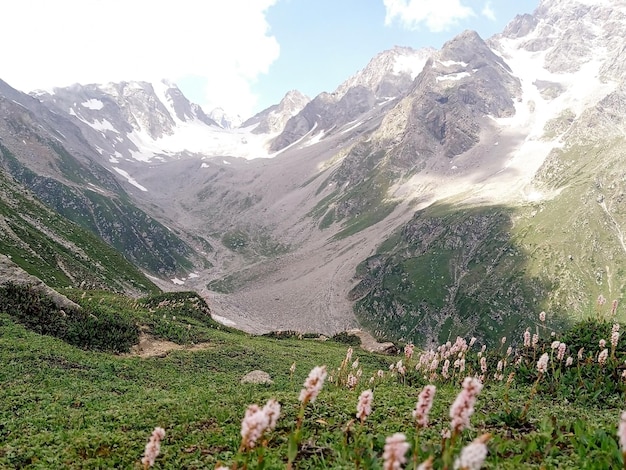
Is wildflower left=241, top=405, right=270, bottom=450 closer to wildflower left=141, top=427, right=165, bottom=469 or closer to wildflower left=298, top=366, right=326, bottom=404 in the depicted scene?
wildflower left=298, top=366, right=326, bottom=404

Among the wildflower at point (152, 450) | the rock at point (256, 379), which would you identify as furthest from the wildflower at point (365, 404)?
the rock at point (256, 379)

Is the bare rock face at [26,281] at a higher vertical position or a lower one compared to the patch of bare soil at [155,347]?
higher

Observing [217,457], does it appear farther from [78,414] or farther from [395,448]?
[78,414]

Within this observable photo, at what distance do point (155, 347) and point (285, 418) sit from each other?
88.7 ft

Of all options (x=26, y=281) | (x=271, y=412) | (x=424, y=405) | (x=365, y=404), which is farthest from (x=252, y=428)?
(x=26, y=281)

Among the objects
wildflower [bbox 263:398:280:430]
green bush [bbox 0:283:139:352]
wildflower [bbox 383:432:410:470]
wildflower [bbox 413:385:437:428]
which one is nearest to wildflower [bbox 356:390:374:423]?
wildflower [bbox 413:385:437:428]

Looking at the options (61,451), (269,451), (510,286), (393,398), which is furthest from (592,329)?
(510,286)

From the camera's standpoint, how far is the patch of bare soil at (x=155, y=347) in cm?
3403

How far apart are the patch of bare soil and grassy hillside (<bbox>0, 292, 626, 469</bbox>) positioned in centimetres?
622

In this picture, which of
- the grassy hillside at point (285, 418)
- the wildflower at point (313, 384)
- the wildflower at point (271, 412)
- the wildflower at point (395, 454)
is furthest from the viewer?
the grassy hillside at point (285, 418)

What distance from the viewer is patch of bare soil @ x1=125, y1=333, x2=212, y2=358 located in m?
34.0

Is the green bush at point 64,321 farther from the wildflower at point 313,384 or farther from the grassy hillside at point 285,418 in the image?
the wildflower at point 313,384

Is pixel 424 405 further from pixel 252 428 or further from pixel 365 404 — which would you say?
pixel 252 428

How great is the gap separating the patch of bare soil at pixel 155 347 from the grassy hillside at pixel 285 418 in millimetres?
6221
